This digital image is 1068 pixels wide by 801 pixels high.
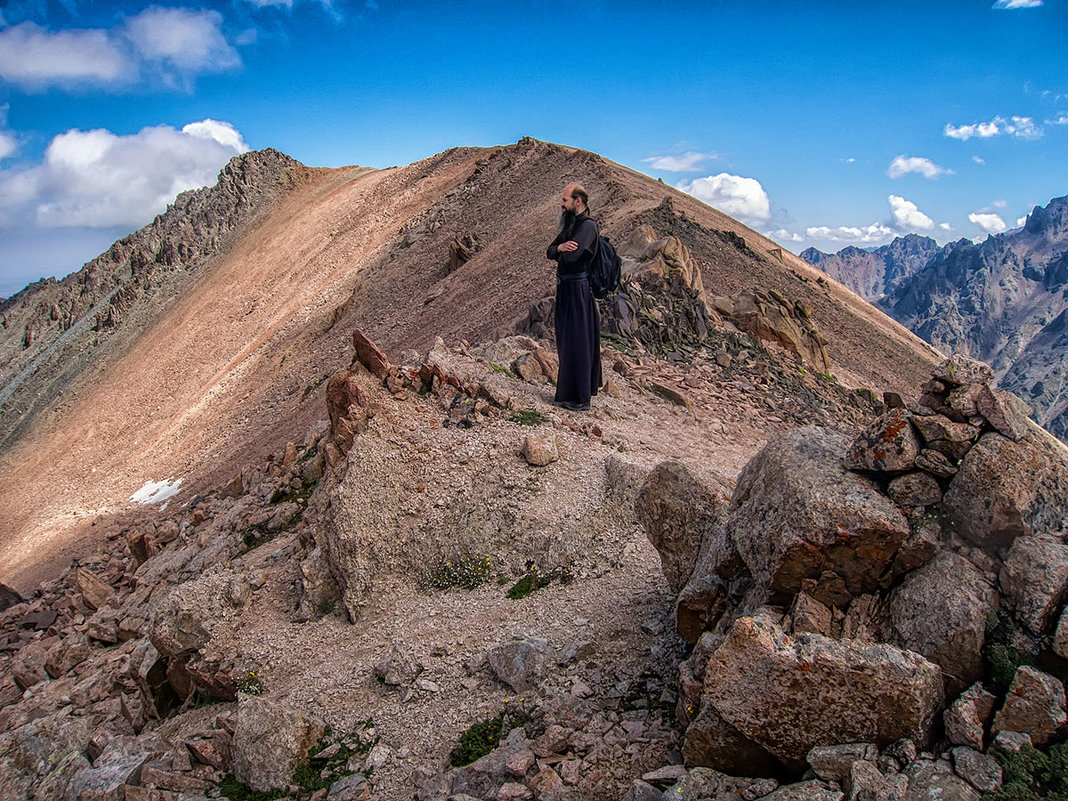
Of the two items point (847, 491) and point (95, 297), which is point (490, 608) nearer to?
point (847, 491)

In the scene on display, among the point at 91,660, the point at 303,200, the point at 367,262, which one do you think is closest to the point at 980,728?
the point at 91,660

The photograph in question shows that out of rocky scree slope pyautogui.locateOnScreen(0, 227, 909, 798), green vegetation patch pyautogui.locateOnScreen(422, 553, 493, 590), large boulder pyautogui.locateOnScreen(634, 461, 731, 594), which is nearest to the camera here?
rocky scree slope pyautogui.locateOnScreen(0, 227, 909, 798)

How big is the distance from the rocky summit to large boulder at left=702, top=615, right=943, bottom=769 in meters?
0.01

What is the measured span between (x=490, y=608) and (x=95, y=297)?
159 feet

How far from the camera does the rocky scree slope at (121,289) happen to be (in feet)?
128

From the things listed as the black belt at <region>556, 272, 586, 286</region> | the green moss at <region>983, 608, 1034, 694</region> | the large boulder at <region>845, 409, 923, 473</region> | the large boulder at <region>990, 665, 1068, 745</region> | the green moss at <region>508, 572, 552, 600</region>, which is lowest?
the green moss at <region>508, 572, 552, 600</region>

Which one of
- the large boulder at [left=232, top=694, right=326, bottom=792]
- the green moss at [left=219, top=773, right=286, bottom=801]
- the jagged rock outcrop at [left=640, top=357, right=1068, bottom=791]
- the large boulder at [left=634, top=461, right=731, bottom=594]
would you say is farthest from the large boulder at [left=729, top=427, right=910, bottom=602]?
the green moss at [left=219, top=773, right=286, bottom=801]

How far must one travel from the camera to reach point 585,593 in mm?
5926

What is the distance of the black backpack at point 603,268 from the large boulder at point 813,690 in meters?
6.36

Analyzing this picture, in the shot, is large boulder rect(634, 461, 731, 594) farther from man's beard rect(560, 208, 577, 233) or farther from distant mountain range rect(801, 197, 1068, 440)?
distant mountain range rect(801, 197, 1068, 440)

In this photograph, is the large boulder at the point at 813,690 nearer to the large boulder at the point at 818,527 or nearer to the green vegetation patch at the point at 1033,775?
the green vegetation patch at the point at 1033,775

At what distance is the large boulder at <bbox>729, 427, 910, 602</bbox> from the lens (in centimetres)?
354

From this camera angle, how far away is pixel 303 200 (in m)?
43.2

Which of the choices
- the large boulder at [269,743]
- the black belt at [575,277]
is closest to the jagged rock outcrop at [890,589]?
the large boulder at [269,743]
